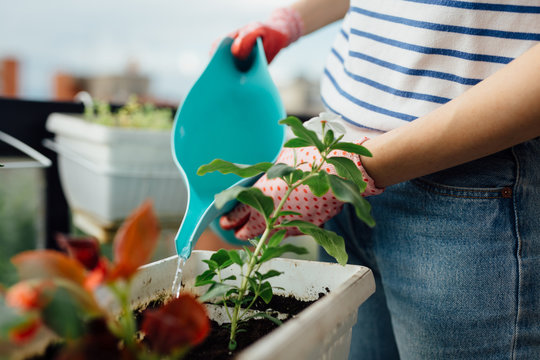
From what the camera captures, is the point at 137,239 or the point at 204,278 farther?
the point at 204,278

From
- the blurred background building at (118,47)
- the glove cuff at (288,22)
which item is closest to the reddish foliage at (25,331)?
the glove cuff at (288,22)

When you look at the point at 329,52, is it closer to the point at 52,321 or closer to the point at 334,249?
the point at 334,249

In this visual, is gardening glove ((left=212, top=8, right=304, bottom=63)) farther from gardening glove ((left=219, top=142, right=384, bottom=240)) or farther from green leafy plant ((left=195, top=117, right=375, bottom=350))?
green leafy plant ((left=195, top=117, right=375, bottom=350))

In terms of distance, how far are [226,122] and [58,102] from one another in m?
0.83

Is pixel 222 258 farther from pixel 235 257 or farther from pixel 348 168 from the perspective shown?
pixel 348 168

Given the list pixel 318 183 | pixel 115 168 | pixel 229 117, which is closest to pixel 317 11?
pixel 229 117

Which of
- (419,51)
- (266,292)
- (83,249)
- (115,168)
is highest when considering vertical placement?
(419,51)

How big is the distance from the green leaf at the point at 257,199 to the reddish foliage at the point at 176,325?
0.45 feet

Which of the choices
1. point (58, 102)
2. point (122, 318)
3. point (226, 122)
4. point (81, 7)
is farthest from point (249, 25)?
point (81, 7)

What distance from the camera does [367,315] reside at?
71 centimetres

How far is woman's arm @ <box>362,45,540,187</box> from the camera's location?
1.37 ft

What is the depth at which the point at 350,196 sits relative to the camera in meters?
0.32

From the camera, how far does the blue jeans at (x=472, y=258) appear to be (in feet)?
1.64

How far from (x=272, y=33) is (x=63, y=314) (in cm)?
57
